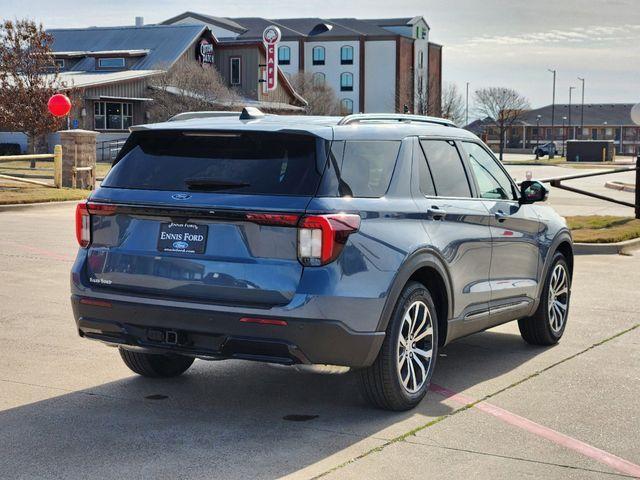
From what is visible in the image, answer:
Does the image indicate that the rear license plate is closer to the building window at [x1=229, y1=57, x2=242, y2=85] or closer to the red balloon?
the red balloon

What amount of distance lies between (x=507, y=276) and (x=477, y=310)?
624 millimetres

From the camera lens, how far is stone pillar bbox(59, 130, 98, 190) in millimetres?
29203

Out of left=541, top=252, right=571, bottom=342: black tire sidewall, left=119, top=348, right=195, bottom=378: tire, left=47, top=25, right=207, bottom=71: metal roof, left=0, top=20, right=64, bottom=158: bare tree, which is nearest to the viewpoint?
left=119, top=348, right=195, bottom=378: tire

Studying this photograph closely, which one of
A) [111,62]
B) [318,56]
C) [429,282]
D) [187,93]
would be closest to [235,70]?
[111,62]

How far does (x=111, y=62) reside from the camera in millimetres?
69438

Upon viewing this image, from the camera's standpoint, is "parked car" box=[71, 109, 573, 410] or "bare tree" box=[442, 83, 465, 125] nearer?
"parked car" box=[71, 109, 573, 410]

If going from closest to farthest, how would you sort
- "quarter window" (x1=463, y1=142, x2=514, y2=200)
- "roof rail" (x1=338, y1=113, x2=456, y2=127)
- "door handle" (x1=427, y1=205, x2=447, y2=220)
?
1. "roof rail" (x1=338, y1=113, x2=456, y2=127)
2. "door handle" (x1=427, y1=205, x2=447, y2=220)
3. "quarter window" (x1=463, y1=142, x2=514, y2=200)

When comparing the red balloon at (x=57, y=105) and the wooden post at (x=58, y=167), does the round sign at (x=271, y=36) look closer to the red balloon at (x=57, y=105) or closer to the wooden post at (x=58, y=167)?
the red balloon at (x=57, y=105)

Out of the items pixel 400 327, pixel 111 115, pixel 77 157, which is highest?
pixel 111 115

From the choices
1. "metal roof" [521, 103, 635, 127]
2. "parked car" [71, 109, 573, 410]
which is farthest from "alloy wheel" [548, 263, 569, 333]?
"metal roof" [521, 103, 635, 127]

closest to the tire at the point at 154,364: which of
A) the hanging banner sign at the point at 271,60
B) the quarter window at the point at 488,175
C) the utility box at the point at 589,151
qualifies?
the quarter window at the point at 488,175

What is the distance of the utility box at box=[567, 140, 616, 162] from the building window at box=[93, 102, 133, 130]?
37.8 m

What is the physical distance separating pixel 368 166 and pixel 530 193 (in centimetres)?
229

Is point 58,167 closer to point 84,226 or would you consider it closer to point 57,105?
point 57,105
